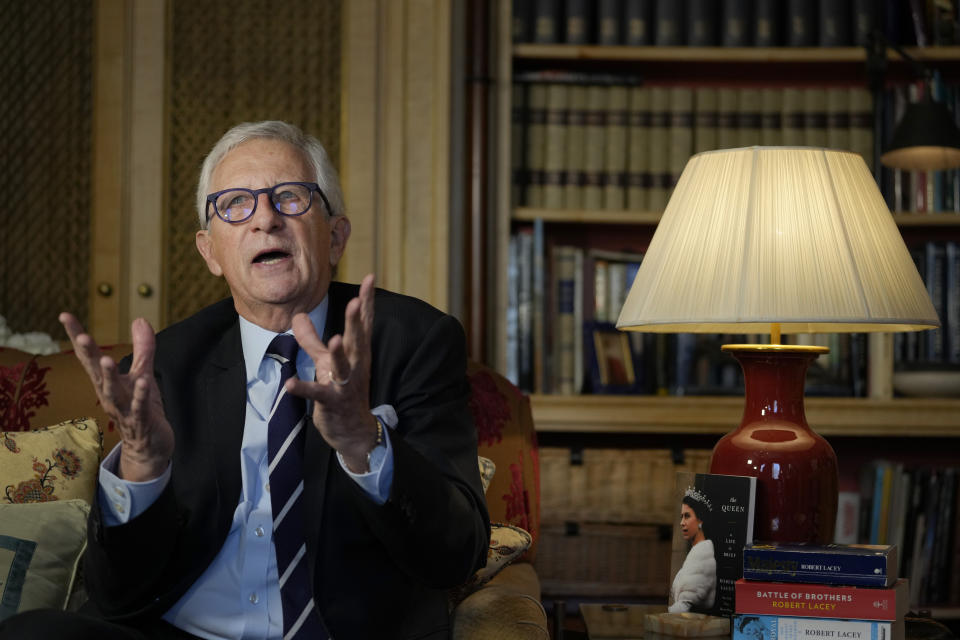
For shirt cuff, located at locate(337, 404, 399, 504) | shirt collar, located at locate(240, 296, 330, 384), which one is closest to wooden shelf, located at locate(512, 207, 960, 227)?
shirt collar, located at locate(240, 296, 330, 384)

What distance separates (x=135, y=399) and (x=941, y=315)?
2246mm

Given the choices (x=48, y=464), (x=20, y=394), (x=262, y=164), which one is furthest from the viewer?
(x=20, y=394)

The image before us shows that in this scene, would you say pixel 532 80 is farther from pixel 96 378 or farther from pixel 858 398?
pixel 96 378

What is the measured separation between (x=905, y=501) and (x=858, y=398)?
32 cm

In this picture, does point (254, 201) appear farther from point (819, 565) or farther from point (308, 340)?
point (819, 565)

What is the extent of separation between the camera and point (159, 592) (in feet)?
4.43

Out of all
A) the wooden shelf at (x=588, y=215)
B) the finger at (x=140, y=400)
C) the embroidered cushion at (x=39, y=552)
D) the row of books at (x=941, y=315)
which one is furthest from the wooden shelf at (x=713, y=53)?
the finger at (x=140, y=400)

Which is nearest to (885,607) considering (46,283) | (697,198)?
(697,198)

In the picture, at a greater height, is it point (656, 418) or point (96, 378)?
point (96, 378)

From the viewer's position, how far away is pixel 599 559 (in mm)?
2568

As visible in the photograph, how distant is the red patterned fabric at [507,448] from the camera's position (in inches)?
69.2

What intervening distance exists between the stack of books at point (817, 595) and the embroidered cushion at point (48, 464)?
1.02 metres

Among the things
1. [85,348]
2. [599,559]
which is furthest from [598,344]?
[85,348]

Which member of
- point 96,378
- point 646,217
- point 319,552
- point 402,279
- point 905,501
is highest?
point 646,217
